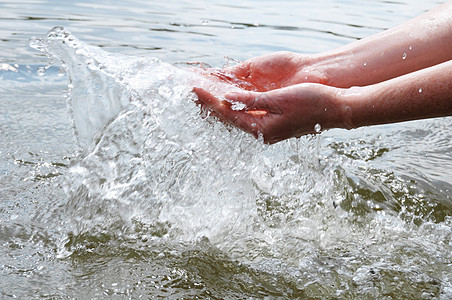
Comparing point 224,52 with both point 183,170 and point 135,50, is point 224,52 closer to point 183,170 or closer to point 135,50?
point 135,50

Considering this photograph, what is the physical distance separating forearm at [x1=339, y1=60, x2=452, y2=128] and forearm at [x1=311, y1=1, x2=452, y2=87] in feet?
1.70

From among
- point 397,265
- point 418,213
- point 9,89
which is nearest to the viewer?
point 397,265

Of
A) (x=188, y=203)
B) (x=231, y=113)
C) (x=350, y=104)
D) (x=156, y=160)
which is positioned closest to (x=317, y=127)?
(x=350, y=104)

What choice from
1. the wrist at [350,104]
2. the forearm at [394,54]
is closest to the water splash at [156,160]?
the wrist at [350,104]

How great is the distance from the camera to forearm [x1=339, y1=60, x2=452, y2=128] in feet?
6.61

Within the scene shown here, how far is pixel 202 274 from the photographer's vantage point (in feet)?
6.65

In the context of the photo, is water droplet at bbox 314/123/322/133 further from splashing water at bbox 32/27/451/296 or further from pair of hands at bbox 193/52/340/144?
splashing water at bbox 32/27/451/296

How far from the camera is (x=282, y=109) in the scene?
216 centimetres

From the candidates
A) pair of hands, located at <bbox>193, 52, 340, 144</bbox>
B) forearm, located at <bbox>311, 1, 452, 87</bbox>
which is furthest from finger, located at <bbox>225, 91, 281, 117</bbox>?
forearm, located at <bbox>311, 1, 452, 87</bbox>

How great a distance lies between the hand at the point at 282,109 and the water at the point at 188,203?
0.13m

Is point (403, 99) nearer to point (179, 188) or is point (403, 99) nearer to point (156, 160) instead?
point (179, 188)

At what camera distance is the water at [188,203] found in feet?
6.51

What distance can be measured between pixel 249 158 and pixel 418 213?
77 centimetres

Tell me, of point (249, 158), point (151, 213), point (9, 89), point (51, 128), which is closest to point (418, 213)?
point (249, 158)
